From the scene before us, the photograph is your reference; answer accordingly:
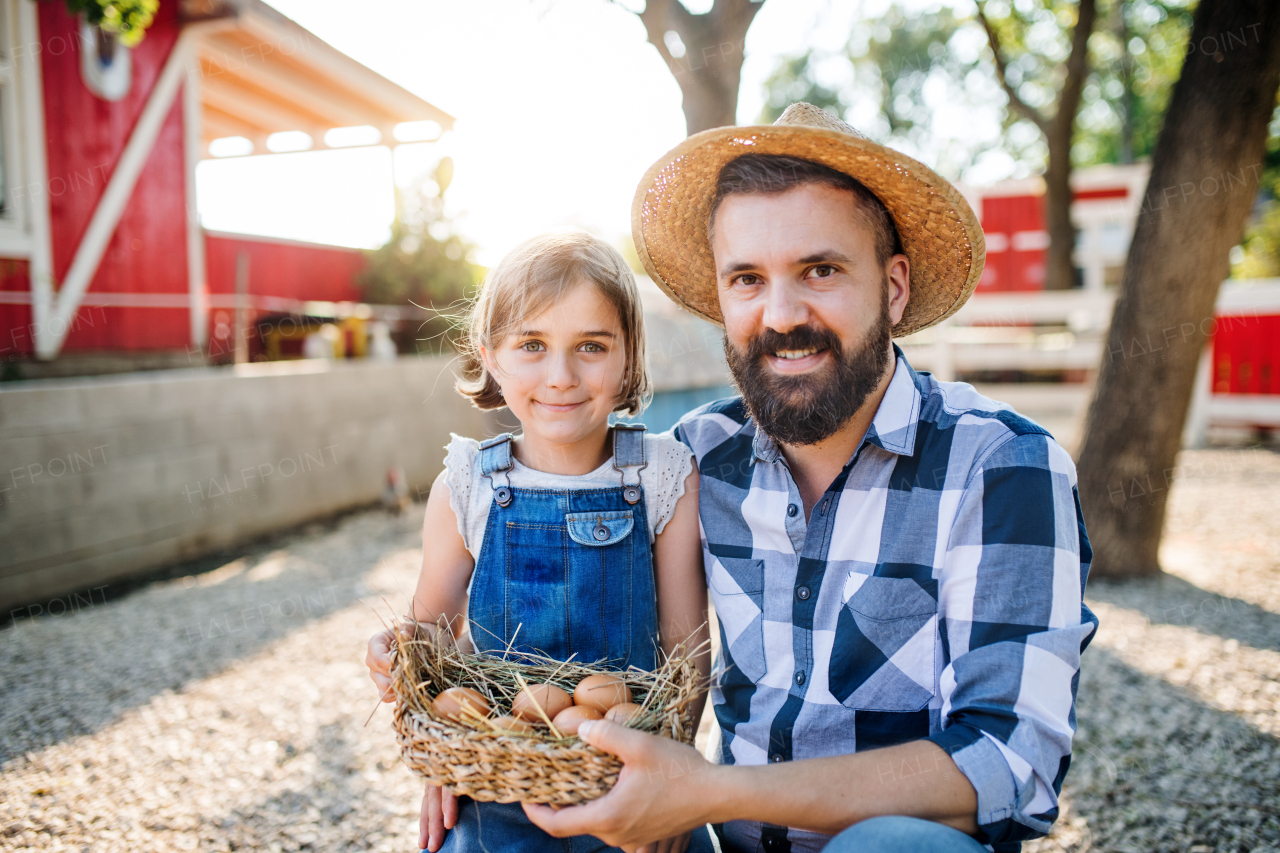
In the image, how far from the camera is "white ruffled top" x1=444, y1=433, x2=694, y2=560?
200 centimetres

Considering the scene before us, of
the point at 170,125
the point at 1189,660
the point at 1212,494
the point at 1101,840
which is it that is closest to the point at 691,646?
the point at 1101,840

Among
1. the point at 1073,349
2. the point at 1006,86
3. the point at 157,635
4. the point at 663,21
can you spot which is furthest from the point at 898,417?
the point at 1006,86

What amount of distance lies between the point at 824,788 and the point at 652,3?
442 cm

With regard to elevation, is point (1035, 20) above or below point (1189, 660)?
above

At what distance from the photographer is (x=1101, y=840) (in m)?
2.55

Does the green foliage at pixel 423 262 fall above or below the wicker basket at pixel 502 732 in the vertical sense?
above

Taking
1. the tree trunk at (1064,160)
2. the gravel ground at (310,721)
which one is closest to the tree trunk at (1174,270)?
the gravel ground at (310,721)

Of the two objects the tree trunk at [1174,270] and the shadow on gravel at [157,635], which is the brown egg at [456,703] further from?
the tree trunk at [1174,270]

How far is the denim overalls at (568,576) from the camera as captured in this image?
194 centimetres

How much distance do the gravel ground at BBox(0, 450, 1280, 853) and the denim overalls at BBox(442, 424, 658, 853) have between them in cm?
119

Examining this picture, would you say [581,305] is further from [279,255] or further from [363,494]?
[279,255]

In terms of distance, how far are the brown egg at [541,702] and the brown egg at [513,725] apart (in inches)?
1.0

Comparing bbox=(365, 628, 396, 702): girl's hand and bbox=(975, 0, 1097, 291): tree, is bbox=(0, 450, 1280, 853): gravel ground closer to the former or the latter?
bbox=(365, 628, 396, 702): girl's hand

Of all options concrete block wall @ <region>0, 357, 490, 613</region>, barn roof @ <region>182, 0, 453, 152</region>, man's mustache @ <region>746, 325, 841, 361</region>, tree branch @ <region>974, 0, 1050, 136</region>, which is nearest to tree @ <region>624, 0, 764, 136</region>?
concrete block wall @ <region>0, 357, 490, 613</region>
